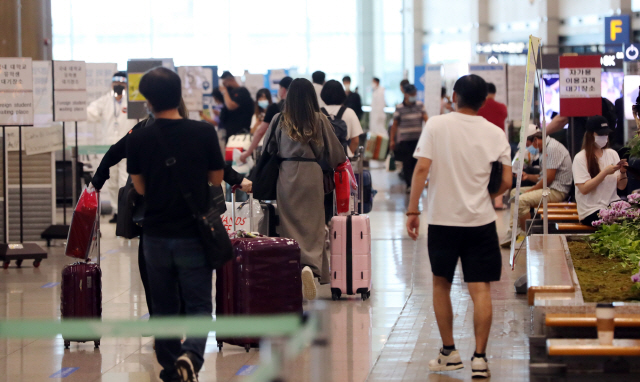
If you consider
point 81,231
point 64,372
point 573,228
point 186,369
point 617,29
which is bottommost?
point 64,372

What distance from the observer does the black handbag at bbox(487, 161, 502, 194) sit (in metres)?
4.11

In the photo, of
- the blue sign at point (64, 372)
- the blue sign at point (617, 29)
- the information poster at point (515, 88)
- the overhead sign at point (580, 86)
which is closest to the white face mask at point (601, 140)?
the overhead sign at point (580, 86)

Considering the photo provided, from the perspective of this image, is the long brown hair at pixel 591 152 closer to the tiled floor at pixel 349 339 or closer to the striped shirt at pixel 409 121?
the tiled floor at pixel 349 339

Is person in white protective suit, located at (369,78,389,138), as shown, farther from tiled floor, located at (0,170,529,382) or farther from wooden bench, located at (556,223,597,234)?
wooden bench, located at (556,223,597,234)

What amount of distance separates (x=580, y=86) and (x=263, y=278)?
11.8 ft

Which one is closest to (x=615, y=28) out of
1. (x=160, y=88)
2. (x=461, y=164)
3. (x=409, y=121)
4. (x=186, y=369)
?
(x=409, y=121)

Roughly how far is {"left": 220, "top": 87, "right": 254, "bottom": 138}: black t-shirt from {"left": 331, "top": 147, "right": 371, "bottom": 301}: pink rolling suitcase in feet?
21.0

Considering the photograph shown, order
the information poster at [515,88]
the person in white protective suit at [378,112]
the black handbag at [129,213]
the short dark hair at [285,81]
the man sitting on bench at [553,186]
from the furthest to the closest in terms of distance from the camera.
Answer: the person in white protective suit at [378,112]
the information poster at [515,88]
the short dark hair at [285,81]
the man sitting on bench at [553,186]
the black handbag at [129,213]

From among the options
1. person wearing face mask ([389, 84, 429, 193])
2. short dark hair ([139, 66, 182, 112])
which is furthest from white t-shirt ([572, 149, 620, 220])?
person wearing face mask ([389, 84, 429, 193])

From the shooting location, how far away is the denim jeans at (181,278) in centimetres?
364

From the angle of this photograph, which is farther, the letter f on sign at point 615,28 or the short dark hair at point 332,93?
the letter f on sign at point 615,28

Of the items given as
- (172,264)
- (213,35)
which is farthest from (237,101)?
(213,35)

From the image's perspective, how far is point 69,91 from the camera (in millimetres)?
9320

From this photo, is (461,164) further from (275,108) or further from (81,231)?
Result: (275,108)
